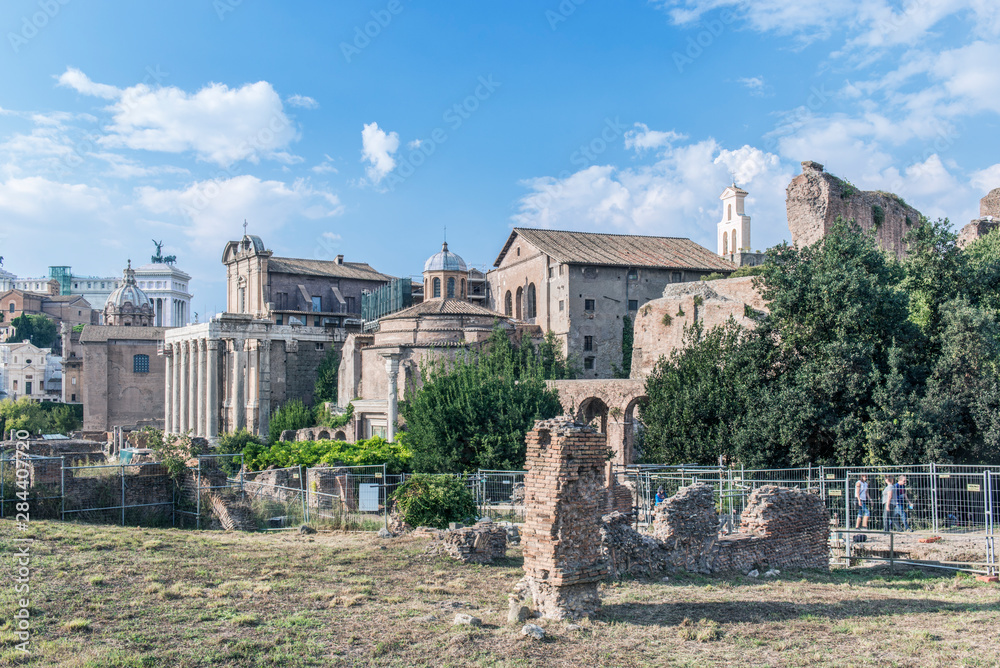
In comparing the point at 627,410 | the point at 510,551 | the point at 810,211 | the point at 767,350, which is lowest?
the point at 510,551

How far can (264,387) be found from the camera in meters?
43.8

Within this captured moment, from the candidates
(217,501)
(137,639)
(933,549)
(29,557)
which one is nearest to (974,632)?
(933,549)

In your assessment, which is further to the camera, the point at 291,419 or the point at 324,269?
the point at 324,269

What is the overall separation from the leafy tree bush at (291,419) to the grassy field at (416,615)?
28.0 m

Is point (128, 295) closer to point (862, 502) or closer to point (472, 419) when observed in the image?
point (472, 419)

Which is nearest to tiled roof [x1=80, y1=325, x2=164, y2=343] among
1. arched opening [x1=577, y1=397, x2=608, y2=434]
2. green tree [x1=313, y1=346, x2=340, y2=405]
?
green tree [x1=313, y1=346, x2=340, y2=405]

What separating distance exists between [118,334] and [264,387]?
20.8 metres

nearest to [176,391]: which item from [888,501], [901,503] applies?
[901,503]

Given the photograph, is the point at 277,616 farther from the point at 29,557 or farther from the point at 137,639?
the point at 29,557

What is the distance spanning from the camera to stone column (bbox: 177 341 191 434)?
4644cm

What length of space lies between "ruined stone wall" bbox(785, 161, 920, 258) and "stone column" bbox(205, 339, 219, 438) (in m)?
29.1

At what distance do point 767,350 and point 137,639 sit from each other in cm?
1748

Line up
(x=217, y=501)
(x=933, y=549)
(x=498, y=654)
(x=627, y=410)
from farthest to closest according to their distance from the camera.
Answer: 1. (x=627, y=410)
2. (x=217, y=501)
3. (x=933, y=549)
4. (x=498, y=654)

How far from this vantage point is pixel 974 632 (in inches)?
369
